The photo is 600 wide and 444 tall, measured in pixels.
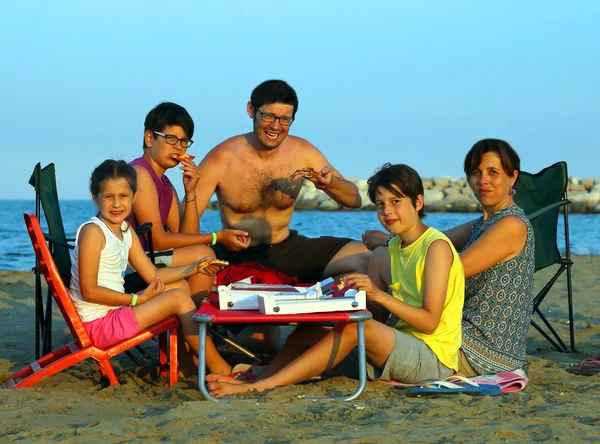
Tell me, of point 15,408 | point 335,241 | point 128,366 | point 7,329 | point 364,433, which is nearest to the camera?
point 364,433

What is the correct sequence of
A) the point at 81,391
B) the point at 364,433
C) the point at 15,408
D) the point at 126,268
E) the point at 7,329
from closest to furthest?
1. the point at 364,433
2. the point at 15,408
3. the point at 81,391
4. the point at 126,268
5. the point at 7,329

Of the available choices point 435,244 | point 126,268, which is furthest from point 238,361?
point 435,244

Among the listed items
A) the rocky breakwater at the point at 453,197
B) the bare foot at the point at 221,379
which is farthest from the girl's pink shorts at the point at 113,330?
the rocky breakwater at the point at 453,197

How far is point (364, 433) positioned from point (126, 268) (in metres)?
1.88

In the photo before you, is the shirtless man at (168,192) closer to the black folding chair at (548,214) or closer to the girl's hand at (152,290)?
the girl's hand at (152,290)

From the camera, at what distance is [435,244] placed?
3682mm

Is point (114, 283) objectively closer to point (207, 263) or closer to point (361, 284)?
point (207, 263)

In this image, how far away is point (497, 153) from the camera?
13.3ft

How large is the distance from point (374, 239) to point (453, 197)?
39.7 m

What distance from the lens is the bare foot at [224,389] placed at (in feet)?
11.6

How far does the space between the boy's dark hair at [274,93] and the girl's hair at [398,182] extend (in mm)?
1417

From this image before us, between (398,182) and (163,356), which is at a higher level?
(398,182)

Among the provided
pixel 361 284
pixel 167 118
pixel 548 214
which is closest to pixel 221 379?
pixel 361 284

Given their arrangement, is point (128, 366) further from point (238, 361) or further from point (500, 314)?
point (500, 314)
